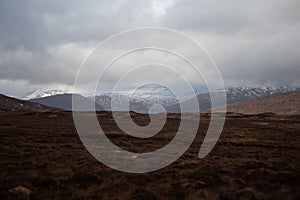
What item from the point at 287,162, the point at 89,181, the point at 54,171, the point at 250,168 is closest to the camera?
the point at 89,181

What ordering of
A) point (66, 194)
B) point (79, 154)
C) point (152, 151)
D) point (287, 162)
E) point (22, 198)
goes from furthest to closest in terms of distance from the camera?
point (152, 151)
point (79, 154)
point (287, 162)
point (66, 194)
point (22, 198)

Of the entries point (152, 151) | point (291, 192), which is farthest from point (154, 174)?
point (152, 151)

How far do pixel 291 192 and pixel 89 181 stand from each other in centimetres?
1366

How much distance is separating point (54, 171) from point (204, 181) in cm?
1192

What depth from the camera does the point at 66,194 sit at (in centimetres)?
1745

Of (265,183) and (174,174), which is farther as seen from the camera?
(174,174)

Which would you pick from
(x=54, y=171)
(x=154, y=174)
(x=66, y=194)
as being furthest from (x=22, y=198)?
(x=154, y=174)

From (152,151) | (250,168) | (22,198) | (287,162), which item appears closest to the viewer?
(22,198)

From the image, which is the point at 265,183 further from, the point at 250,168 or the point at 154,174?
the point at 154,174

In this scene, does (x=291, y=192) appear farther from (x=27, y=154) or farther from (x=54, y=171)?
(x=27, y=154)

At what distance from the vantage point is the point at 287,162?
28.2m

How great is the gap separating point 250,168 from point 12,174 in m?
20.1

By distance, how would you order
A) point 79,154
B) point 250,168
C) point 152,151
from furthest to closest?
1. point 152,151
2. point 79,154
3. point 250,168

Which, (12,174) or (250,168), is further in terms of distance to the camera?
(250,168)
